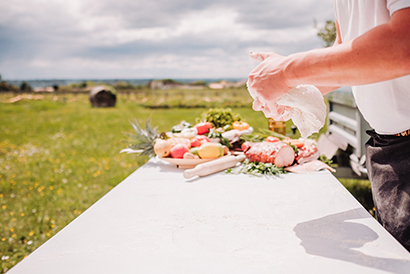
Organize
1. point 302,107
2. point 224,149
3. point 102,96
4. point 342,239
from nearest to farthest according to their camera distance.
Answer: point 342,239 < point 302,107 < point 224,149 < point 102,96

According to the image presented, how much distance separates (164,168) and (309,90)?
1167mm

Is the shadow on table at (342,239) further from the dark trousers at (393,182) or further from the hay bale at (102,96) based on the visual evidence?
the hay bale at (102,96)

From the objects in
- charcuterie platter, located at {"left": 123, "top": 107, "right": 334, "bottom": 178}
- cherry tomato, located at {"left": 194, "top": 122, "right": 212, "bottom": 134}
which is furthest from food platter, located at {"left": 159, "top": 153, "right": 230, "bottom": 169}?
cherry tomato, located at {"left": 194, "top": 122, "right": 212, "bottom": 134}

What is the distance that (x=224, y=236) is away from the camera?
1.10 metres

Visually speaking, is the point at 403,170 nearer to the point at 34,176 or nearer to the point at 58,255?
the point at 58,255

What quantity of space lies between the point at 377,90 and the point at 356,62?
0.27m

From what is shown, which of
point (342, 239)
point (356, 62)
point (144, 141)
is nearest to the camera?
point (356, 62)

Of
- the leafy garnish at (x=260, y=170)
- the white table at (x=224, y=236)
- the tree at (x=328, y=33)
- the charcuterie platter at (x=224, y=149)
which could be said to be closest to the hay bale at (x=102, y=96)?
the tree at (x=328, y=33)

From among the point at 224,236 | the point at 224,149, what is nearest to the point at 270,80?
the point at 224,236

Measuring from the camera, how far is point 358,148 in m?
3.04

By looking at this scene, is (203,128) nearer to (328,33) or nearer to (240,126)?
(240,126)

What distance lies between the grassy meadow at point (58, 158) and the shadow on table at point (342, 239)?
4.88 feet

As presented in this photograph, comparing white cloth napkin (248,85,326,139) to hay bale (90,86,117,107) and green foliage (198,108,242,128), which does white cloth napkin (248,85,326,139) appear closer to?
green foliage (198,108,242,128)

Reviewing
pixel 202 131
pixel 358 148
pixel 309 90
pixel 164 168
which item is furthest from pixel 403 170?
pixel 358 148
